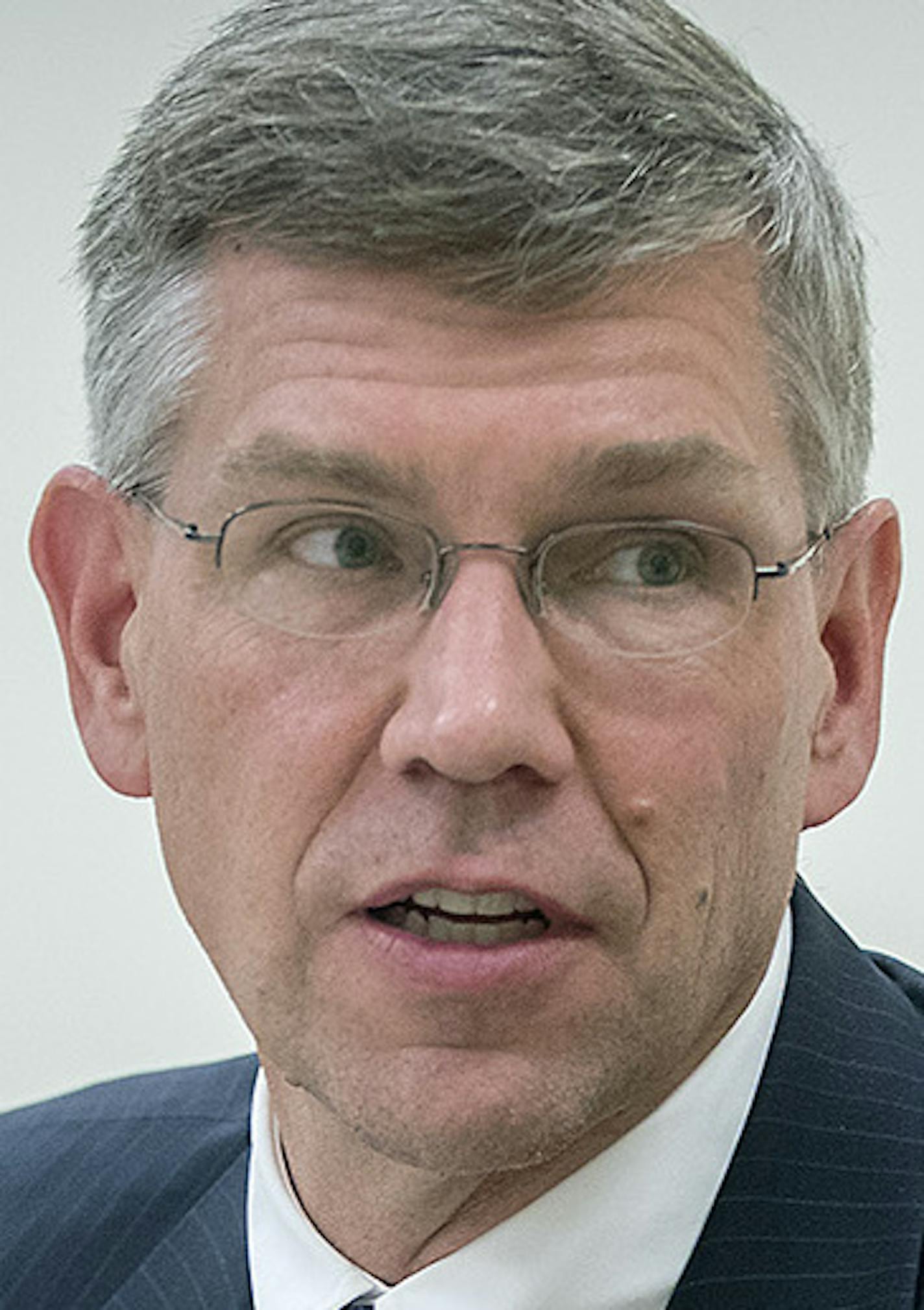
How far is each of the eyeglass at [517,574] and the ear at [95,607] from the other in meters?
0.16

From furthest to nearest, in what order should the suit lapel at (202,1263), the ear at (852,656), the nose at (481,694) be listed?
the suit lapel at (202,1263)
the ear at (852,656)
the nose at (481,694)

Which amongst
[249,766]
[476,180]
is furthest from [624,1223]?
[476,180]

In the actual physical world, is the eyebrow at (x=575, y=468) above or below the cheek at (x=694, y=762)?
above

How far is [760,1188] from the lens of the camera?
1.56 meters

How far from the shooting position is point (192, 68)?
5.21ft

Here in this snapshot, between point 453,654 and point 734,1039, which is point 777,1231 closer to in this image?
point 734,1039

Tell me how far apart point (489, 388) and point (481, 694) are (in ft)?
0.57

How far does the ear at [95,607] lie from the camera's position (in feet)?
5.53

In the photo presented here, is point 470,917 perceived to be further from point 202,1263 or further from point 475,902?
point 202,1263

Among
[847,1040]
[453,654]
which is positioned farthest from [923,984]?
[453,654]

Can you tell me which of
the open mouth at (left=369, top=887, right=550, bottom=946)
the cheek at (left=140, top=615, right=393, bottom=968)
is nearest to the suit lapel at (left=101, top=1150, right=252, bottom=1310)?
the cheek at (left=140, top=615, right=393, bottom=968)

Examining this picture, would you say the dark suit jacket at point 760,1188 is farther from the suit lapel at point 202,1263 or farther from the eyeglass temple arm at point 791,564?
the eyeglass temple arm at point 791,564

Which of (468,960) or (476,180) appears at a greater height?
(476,180)

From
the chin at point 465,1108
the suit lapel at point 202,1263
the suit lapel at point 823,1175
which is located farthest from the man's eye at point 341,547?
the suit lapel at point 202,1263
